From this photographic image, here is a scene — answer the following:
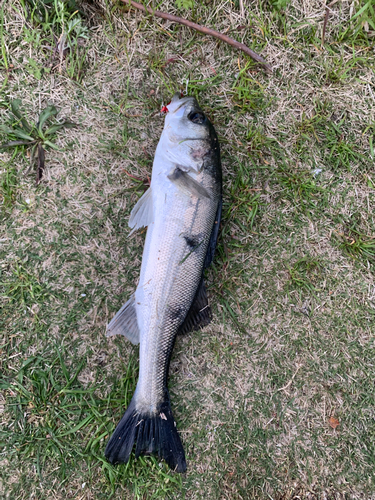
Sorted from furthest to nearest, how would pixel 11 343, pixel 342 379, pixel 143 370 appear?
pixel 342 379 → pixel 11 343 → pixel 143 370

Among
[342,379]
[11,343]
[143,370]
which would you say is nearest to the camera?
[143,370]

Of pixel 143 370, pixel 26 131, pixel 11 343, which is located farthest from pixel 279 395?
pixel 26 131

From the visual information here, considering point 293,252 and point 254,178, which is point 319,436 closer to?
point 293,252

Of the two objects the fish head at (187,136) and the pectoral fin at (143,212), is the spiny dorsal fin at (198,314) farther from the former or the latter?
the fish head at (187,136)

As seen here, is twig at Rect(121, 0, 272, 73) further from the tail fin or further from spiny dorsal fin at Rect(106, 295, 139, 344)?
the tail fin

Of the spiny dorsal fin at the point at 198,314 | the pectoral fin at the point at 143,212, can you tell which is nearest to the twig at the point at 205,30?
the pectoral fin at the point at 143,212

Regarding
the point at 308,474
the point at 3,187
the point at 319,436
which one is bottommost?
the point at 308,474

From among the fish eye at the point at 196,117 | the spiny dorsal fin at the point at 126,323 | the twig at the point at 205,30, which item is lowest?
the spiny dorsal fin at the point at 126,323
